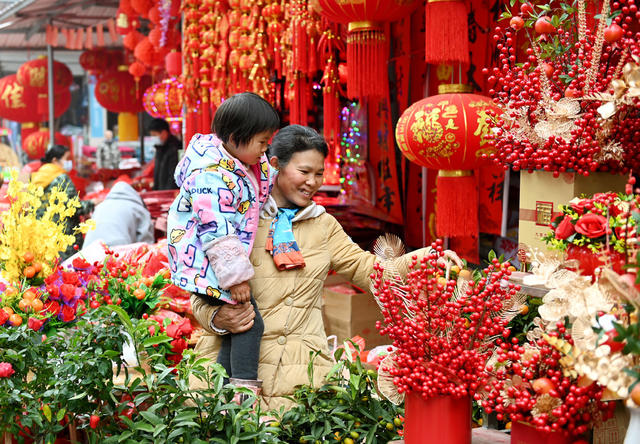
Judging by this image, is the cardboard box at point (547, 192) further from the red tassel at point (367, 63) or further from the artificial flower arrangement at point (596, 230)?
the red tassel at point (367, 63)

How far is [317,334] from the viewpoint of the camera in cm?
207

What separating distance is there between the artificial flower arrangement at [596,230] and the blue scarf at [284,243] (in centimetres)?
71

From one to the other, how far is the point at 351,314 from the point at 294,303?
1.45 m

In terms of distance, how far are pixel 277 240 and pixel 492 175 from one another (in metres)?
1.91

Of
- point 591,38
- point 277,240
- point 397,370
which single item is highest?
point 591,38

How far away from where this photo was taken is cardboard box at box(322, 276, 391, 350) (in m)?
3.45

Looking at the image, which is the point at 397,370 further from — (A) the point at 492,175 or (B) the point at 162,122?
(B) the point at 162,122

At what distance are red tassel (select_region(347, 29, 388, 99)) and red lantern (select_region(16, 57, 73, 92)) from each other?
6.95 metres

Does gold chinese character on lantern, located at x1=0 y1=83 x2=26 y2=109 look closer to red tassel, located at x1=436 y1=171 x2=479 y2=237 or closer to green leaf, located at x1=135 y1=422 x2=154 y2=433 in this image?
red tassel, located at x1=436 y1=171 x2=479 y2=237

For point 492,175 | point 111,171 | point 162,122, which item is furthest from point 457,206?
point 111,171

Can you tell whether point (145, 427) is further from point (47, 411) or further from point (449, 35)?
point (449, 35)

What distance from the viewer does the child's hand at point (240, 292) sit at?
6.08 ft

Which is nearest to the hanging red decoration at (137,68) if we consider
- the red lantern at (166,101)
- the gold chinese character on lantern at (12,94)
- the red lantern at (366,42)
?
the red lantern at (166,101)

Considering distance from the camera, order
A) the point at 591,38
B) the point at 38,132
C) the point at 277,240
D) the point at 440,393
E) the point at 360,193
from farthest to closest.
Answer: the point at 38,132 → the point at 360,193 → the point at 277,240 → the point at 591,38 → the point at 440,393
